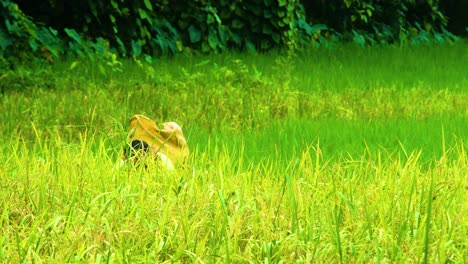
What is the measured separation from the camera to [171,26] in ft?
33.4

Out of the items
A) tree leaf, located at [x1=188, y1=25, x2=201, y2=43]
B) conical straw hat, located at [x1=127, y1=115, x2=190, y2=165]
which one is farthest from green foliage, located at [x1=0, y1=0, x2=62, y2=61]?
conical straw hat, located at [x1=127, y1=115, x2=190, y2=165]

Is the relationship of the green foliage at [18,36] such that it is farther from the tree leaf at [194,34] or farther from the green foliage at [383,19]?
the green foliage at [383,19]

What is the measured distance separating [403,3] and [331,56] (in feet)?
11.4

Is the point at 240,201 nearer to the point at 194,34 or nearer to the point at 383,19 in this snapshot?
the point at 194,34

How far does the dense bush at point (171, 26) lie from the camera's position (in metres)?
8.68

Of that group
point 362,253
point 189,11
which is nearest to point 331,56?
point 189,11

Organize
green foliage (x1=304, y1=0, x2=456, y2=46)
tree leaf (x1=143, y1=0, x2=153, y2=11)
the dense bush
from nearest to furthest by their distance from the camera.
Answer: the dense bush → tree leaf (x1=143, y1=0, x2=153, y2=11) → green foliage (x1=304, y1=0, x2=456, y2=46)

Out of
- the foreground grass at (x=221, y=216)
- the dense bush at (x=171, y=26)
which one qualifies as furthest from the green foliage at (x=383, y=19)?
the foreground grass at (x=221, y=216)

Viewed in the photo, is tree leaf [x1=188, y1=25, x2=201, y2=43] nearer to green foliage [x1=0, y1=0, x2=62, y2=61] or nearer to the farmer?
green foliage [x1=0, y1=0, x2=62, y2=61]

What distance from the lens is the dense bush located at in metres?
8.68

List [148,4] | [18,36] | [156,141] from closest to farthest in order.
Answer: [156,141] < [18,36] < [148,4]

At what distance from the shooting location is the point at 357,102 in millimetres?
6961

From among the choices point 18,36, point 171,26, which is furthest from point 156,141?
point 171,26

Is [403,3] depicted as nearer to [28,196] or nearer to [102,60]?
[102,60]
